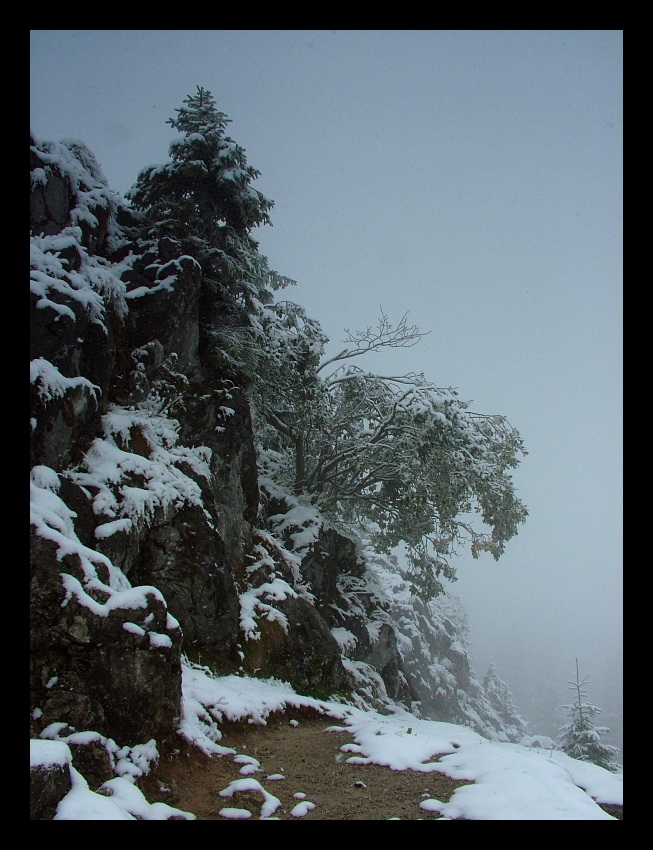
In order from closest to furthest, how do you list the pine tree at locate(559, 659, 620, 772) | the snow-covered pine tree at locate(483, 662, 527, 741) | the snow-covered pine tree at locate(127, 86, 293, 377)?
the snow-covered pine tree at locate(127, 86, 293, 377) → the pine tree at locate(559, 659, 620, 772) → the snow-covered pine tree at locate(483, 662, 527, 741)

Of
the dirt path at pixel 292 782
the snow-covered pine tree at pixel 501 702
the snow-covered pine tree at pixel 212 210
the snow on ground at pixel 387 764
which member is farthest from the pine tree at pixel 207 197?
the snow-covered pine tree at pixel 501 702

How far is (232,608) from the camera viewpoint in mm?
9156

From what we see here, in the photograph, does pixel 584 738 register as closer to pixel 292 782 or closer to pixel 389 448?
pixel 389 448

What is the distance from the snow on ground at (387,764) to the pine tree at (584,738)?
44.6 ft

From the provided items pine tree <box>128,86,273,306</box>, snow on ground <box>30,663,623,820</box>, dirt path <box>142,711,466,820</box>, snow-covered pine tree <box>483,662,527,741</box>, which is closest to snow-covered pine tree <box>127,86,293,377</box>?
pine tree <box>128,86,273,306</box>

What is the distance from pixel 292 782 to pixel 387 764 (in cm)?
129

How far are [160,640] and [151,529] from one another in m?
2.51

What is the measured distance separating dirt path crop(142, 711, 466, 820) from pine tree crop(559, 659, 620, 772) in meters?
16.0

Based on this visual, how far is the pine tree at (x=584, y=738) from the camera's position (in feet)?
62.9

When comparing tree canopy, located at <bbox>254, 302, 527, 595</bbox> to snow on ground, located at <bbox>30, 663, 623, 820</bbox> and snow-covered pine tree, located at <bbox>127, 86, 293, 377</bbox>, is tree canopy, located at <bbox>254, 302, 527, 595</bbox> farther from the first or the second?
snow on ground, located at <bbox>30, 663, 623, 820</bbox>

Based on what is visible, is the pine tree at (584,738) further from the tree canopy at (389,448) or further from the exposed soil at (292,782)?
the exposed soil at (292,782)

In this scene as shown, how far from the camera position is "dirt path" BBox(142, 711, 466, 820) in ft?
16.8
